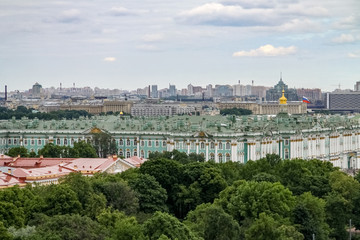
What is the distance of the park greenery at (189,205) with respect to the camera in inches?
1901

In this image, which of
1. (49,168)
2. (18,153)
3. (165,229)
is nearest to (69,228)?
(165,229)

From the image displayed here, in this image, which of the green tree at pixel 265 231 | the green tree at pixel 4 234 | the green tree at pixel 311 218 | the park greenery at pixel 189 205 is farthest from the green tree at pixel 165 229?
the green tree at pixel 311 218

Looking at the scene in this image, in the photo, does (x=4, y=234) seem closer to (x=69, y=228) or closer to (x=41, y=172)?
(x=69, y=228)

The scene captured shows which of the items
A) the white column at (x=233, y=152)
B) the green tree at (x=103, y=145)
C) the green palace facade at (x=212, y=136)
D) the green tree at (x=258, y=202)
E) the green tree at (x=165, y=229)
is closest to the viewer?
the green tree at (x=165, y=229)

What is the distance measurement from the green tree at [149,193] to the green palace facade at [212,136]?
30.6 meters

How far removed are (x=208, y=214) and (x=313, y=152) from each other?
57.1 metres

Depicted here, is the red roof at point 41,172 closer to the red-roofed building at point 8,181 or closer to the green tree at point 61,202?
the red-roofed building at point 8,181

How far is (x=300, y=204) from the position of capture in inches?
2297

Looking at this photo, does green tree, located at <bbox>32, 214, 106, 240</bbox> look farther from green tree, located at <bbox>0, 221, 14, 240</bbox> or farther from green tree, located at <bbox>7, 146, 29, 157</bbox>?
Answer: green tree, located at <bbox>7, 146, 29, 157</bbox>

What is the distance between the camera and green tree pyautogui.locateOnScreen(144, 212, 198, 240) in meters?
46.8

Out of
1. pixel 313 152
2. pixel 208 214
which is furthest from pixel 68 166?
pixel 313 152

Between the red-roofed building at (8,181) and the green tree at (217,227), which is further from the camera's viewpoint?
the red-roofed building at (8,181)

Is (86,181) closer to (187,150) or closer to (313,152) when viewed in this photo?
(187,150)

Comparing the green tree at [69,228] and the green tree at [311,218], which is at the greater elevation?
the green tree at [69,228]
